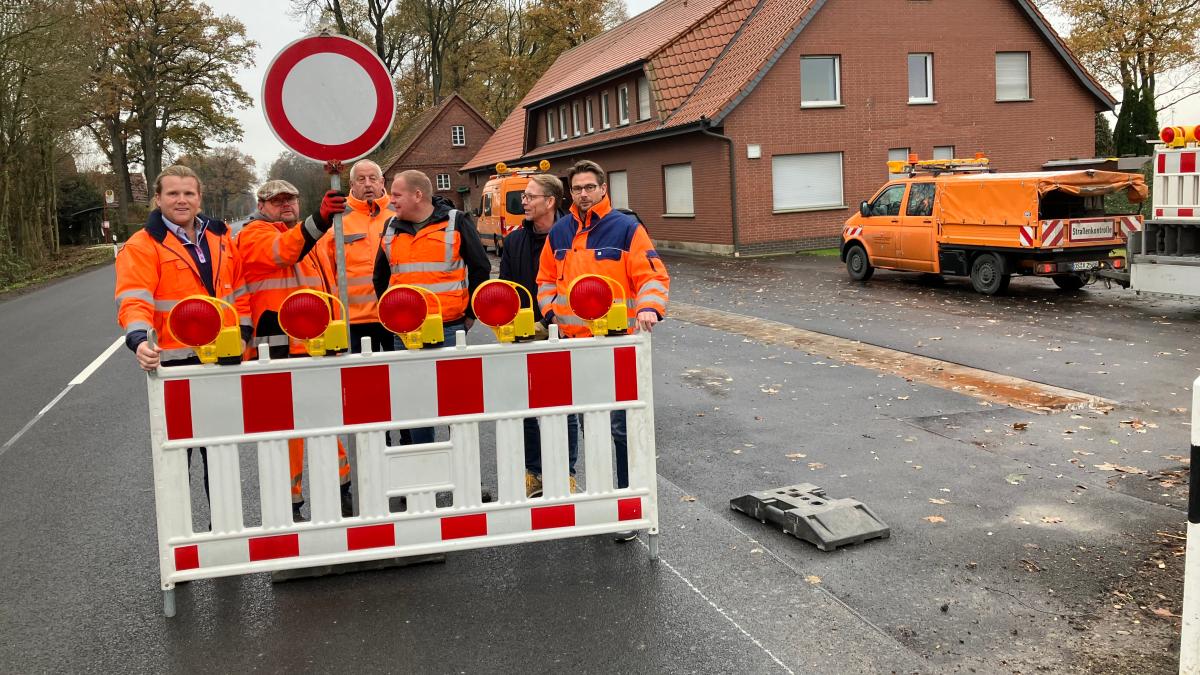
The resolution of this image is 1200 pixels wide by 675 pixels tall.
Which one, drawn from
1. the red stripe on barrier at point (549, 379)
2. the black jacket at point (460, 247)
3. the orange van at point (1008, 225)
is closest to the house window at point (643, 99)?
the orange van at point (1008, 225)

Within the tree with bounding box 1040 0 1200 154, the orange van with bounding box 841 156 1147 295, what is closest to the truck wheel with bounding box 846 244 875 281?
the orange van with bounding box 841 156 1147 295

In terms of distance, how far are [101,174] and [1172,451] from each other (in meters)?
67.3

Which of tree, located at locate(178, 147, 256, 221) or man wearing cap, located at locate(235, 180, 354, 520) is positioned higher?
tree, located at locate(178, 147, 256, 221)

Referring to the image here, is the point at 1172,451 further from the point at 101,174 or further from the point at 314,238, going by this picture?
the point at 101,174

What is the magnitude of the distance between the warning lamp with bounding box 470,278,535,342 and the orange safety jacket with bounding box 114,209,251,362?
55.4 inches

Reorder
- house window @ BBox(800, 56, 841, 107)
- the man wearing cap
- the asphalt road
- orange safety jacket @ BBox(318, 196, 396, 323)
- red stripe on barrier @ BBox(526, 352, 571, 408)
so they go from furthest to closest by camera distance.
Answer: house window @ BBox(800, 56, 841, 107)
orange safety jacket @ BBox(318, 196, 396, 323)
the man wearing cap
red stripe on barrier @ BBox(526, 352, 571, 408)
the asphalt road

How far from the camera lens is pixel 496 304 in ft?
15.5

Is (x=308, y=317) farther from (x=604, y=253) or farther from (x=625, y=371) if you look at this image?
(x=604, y=253)

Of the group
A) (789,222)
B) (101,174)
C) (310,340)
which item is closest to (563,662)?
(310,340)

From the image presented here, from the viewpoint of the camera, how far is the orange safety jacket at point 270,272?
5.47 m

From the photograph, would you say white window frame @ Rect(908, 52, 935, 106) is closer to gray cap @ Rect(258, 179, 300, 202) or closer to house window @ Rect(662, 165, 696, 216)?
house window @ Rect(662, 165, 696, 216)

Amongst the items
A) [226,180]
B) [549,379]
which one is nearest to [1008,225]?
[549,379]

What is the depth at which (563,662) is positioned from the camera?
4031mm

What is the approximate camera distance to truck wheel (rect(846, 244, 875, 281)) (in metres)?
19.5
